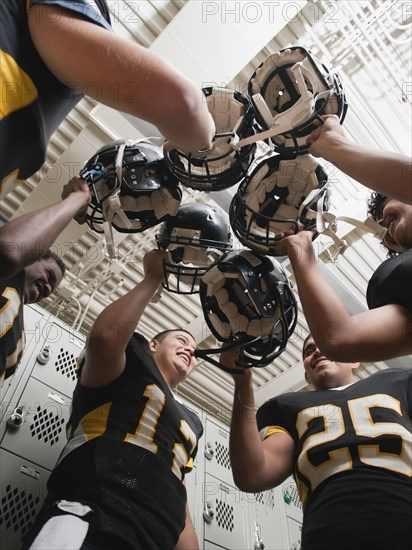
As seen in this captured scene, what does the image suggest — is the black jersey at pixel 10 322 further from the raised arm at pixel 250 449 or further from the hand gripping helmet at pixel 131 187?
the raised arm at pixel 250 449

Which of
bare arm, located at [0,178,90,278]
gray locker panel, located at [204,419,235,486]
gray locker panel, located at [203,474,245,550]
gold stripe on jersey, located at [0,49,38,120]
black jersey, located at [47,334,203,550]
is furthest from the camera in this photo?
gray locker panel, located at [204,419,235,486]

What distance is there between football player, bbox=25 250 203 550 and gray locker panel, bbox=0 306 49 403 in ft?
1.36

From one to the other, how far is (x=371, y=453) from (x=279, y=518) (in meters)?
1.68

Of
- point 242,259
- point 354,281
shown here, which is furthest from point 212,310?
point 354,281

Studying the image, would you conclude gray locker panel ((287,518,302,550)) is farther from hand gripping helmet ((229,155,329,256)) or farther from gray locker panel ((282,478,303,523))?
hand gripping helmet ((229,155,329,256))

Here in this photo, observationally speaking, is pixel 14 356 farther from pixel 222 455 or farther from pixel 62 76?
pixel 222 455

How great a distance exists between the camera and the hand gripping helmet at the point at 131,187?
144cm

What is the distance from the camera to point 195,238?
1.54m

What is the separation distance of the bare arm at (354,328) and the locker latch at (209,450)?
1720 mm

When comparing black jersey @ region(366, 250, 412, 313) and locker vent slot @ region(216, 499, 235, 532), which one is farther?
locker vent slot @ region(216, 499, 235, 532)

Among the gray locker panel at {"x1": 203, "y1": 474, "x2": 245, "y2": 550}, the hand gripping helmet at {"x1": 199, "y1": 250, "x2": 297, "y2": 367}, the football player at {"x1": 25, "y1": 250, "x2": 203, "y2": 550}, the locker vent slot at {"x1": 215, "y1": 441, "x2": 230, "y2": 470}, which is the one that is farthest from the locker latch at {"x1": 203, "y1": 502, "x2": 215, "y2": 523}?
the hand gripping helmet at {"x1": 199, "y1": 250, "x2": 297, "y2": 367}

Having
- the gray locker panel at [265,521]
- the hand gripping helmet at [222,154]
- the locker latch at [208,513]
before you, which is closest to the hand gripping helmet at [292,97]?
the hand gripping helmet at [222,154]

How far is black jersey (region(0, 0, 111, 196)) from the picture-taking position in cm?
85

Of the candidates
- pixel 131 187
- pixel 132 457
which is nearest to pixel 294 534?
pixel 132 457
